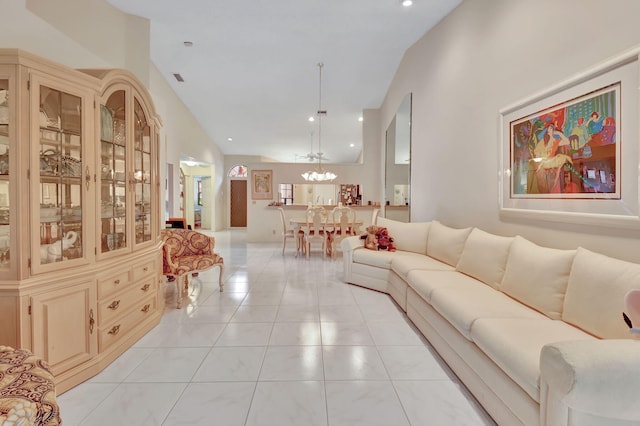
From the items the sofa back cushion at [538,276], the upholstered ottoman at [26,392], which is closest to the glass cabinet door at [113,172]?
the upholstered ottoman at [26,392]

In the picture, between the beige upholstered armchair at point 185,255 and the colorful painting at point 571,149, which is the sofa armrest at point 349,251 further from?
the colorful painting at point 571,149

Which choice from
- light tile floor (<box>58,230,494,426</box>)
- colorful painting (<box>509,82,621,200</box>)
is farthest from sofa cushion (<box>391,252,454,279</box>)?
colorful painting (<box>509,82,621,200</box>)

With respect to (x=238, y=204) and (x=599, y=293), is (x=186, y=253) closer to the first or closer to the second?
(x=599, y=293)

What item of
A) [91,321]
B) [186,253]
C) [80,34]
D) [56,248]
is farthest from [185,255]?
[80,34]

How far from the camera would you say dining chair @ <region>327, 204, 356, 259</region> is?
20.8 ft

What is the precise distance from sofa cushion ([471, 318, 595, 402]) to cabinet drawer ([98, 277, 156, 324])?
2506 millimetres

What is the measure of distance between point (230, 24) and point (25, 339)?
14.3 feet

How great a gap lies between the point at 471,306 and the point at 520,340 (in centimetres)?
49

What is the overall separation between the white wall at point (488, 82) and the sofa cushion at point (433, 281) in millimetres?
606

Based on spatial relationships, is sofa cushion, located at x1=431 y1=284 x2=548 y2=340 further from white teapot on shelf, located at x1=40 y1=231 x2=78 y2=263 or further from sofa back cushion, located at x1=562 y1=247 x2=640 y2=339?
white teapot on shelf, located at x1=40 y1=231 x2=78 y2=263

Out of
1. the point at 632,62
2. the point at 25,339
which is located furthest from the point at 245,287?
the point at 632,62

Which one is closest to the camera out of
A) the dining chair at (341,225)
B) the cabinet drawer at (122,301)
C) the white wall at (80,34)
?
the cabinet drawer at (122,301)

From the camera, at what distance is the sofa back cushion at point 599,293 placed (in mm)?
1540

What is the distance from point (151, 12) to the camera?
419 cm
